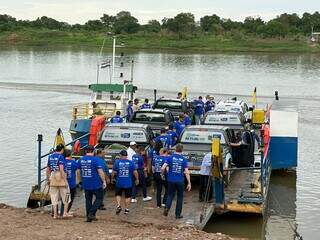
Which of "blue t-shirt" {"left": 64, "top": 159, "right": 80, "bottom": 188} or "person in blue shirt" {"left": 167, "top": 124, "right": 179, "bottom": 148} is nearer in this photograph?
"blue t-shirt" {"left": 64, "top": 159, "right": 80, "bottom": 188}

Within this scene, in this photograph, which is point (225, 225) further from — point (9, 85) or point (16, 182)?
point (9, 85)

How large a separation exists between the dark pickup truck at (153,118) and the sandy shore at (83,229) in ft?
25.2

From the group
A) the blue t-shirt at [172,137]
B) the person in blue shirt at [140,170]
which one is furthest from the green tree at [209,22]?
the person in blue shirt at [140,170]

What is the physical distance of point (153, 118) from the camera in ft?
70.3

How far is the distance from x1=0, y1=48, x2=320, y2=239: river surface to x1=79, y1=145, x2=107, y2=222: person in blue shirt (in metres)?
3.25

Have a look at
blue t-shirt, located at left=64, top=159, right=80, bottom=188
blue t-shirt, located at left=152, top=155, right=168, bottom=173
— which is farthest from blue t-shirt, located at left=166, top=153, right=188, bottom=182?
blue t-shirt, located at left=64, top=159, right=80, bottom=188

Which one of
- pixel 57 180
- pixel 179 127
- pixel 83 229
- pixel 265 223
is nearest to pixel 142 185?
pixel 57 180

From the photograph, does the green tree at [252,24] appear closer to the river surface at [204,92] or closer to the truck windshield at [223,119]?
the river surface at [204,92]

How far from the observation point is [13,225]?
12531mm

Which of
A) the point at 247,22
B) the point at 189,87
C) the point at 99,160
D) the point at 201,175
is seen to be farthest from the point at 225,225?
the point at 247,22

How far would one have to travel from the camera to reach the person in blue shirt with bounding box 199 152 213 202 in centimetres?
1478

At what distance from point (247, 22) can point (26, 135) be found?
110 metres

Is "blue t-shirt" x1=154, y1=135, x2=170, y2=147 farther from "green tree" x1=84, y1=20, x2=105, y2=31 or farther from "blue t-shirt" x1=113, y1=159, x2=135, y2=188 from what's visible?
"green tree" x1=84, y1=20, x2=105, y2=31

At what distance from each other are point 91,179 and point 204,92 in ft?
114
